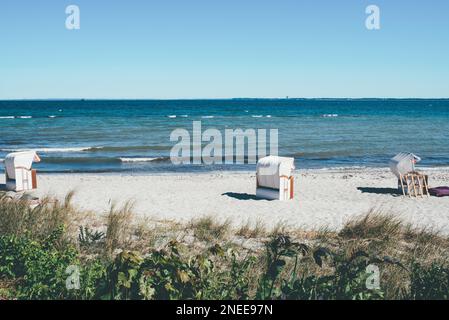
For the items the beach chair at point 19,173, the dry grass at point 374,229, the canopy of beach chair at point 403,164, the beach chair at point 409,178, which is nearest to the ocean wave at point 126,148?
the beach chair at point 19,173

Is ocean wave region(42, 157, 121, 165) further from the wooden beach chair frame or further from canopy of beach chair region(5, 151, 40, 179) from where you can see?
the wooden beach chair frame

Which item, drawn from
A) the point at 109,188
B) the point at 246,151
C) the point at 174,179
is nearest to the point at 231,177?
the point at 174,179

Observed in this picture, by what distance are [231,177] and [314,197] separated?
17.0 ft

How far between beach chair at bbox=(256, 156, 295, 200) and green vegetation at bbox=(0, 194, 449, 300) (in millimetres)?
5694

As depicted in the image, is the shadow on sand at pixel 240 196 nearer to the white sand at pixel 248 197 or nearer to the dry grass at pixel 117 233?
the white sand at pixel 248 197

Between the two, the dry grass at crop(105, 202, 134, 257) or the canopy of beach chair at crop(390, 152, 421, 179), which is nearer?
the dry grass at crop(105, 202, 134, 257)

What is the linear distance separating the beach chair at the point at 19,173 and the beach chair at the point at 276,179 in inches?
287

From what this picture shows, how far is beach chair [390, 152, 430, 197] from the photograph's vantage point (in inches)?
575

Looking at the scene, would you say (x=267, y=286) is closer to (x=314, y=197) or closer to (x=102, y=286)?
(x=102, y=286)

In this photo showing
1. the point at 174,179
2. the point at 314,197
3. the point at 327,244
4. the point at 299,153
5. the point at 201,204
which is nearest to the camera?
the point at 327,244

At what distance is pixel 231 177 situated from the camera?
61.6ft

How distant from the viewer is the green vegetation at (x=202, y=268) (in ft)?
14.2

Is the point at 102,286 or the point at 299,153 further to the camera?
the point at 299,153

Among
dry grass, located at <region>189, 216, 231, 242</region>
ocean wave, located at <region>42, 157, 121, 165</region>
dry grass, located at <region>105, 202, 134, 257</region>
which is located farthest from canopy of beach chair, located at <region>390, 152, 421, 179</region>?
ocean wave, located at <region>42, 157, 121, 165</region>
